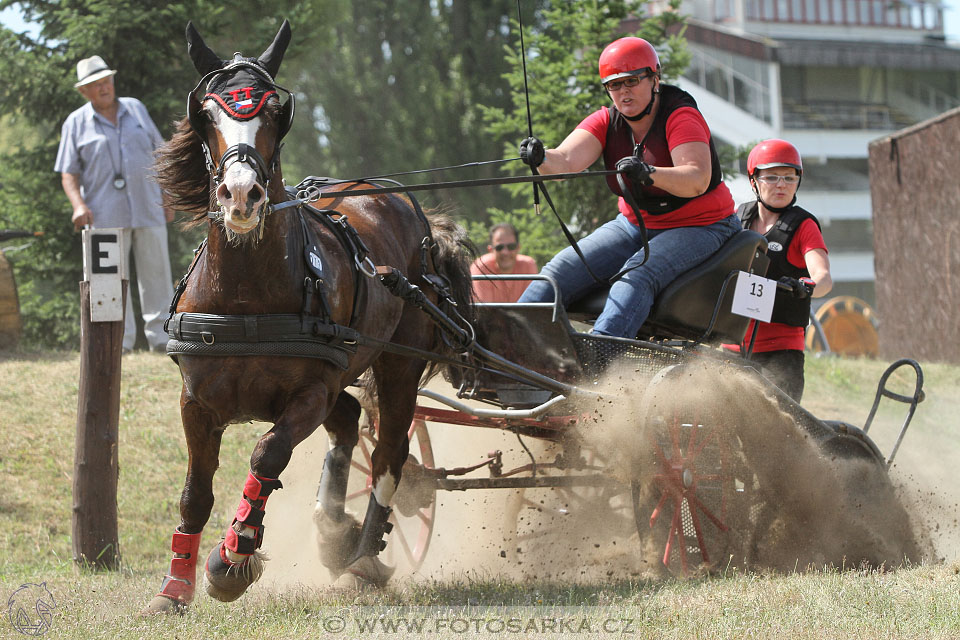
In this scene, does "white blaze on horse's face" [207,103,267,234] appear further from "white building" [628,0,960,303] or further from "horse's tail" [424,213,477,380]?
"white building" [628,0,960,303]

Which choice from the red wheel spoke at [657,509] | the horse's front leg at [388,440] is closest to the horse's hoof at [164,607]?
the horse's front leg at [388,440]

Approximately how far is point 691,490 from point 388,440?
1.49 meters

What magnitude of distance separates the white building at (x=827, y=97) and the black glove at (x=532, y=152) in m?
27.9

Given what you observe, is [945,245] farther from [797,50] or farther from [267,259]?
[797,50]

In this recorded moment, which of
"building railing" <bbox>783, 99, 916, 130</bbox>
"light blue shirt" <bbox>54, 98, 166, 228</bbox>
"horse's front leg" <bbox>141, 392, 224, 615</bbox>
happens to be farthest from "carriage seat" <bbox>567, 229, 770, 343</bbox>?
"building railing" <bbox>783, 99, 916, 130</bbox>

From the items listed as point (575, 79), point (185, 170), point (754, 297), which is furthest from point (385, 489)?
point (575, 79)

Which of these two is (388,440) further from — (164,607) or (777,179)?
(777,179)

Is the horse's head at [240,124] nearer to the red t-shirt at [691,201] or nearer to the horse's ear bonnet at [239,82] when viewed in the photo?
the horse's ear bonnet at [239,82]

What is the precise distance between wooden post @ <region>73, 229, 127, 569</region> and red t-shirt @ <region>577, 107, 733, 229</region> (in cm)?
253

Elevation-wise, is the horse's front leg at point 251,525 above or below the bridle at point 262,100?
below

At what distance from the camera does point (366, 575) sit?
5012 mm

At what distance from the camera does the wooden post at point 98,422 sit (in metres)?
5.44

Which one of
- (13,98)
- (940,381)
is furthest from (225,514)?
(940,381)

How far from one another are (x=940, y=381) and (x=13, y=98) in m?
10.0
